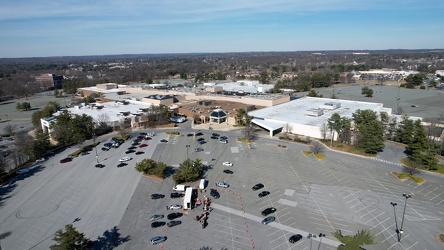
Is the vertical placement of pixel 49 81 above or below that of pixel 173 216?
above

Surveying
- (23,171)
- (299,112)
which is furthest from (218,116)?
(23,171)

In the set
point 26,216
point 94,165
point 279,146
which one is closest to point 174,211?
point 26,216

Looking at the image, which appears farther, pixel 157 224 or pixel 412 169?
pixel 412 169

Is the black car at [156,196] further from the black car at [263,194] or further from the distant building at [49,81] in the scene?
the distant building at [49,81]

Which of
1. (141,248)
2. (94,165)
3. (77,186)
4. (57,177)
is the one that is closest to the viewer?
(141,248)

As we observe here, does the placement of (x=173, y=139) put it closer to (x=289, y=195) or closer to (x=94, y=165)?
(x=94, y=165)

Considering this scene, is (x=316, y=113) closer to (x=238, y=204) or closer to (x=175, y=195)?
(x=238, y=204)

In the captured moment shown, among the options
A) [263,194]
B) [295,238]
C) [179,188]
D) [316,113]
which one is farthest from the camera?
[316,113]

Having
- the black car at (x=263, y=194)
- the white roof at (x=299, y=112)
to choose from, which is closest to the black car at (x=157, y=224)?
the black car at (x=263, y=194)
